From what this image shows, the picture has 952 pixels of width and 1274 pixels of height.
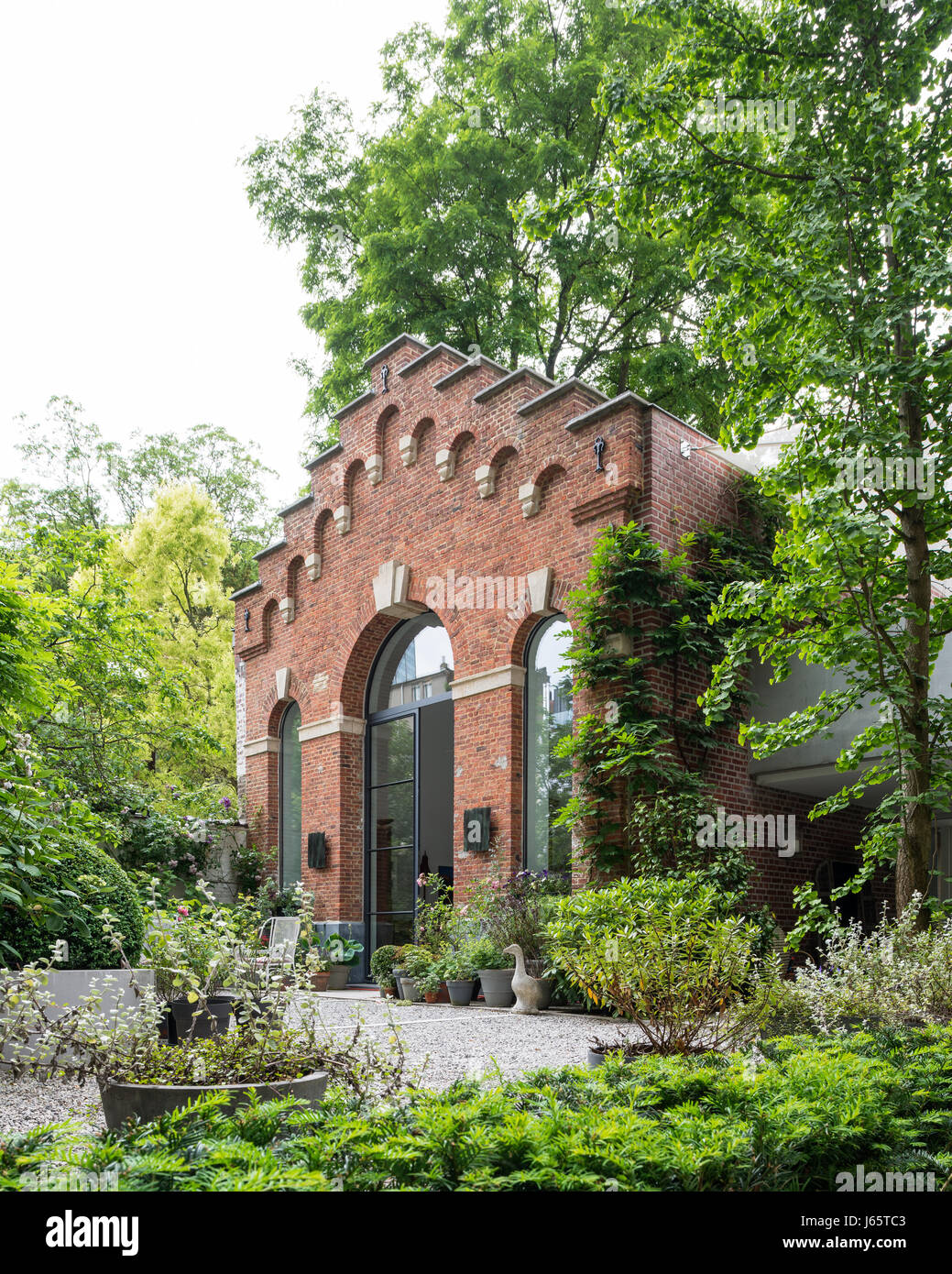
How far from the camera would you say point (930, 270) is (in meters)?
6.52

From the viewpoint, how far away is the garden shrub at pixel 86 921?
19.5ft

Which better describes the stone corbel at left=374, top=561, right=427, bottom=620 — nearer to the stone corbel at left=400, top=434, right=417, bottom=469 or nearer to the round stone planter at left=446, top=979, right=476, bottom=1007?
the stone corbel at left=400, top=434, right=417, bottom=469

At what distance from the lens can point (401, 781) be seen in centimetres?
1373

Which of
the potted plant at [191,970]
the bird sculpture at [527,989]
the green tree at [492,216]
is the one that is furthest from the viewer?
the green tree at [492,216]

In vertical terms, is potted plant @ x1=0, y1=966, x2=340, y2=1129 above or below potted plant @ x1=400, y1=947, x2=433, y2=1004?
above

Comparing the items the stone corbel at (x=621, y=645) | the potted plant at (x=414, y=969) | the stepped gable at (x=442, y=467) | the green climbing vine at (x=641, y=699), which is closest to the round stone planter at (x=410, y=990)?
the potted plant at (x=414, y=969)

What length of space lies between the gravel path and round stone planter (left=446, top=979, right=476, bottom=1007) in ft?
0.36

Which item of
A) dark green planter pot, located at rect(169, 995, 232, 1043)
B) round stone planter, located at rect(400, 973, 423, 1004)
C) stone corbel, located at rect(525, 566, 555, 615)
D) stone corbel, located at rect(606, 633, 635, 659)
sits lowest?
round stone planter, located at rect(400, 973, 423, 1004)

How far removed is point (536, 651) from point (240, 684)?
705cm

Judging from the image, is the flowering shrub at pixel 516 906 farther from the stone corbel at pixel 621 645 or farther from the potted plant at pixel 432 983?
the stone corbel at pixel 621 645

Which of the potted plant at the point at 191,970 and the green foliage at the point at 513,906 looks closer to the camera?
the potted plant at the point at 191,970

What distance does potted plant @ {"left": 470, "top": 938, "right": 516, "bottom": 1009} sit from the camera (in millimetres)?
9930

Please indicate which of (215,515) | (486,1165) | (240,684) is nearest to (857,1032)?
(486,1165)

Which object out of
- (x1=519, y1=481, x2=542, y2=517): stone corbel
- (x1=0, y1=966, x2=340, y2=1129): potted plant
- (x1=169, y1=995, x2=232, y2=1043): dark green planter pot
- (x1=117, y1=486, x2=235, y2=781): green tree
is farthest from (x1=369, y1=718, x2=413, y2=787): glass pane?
(x1=0, y1=966, x2=340, y2=1129): potted plant
